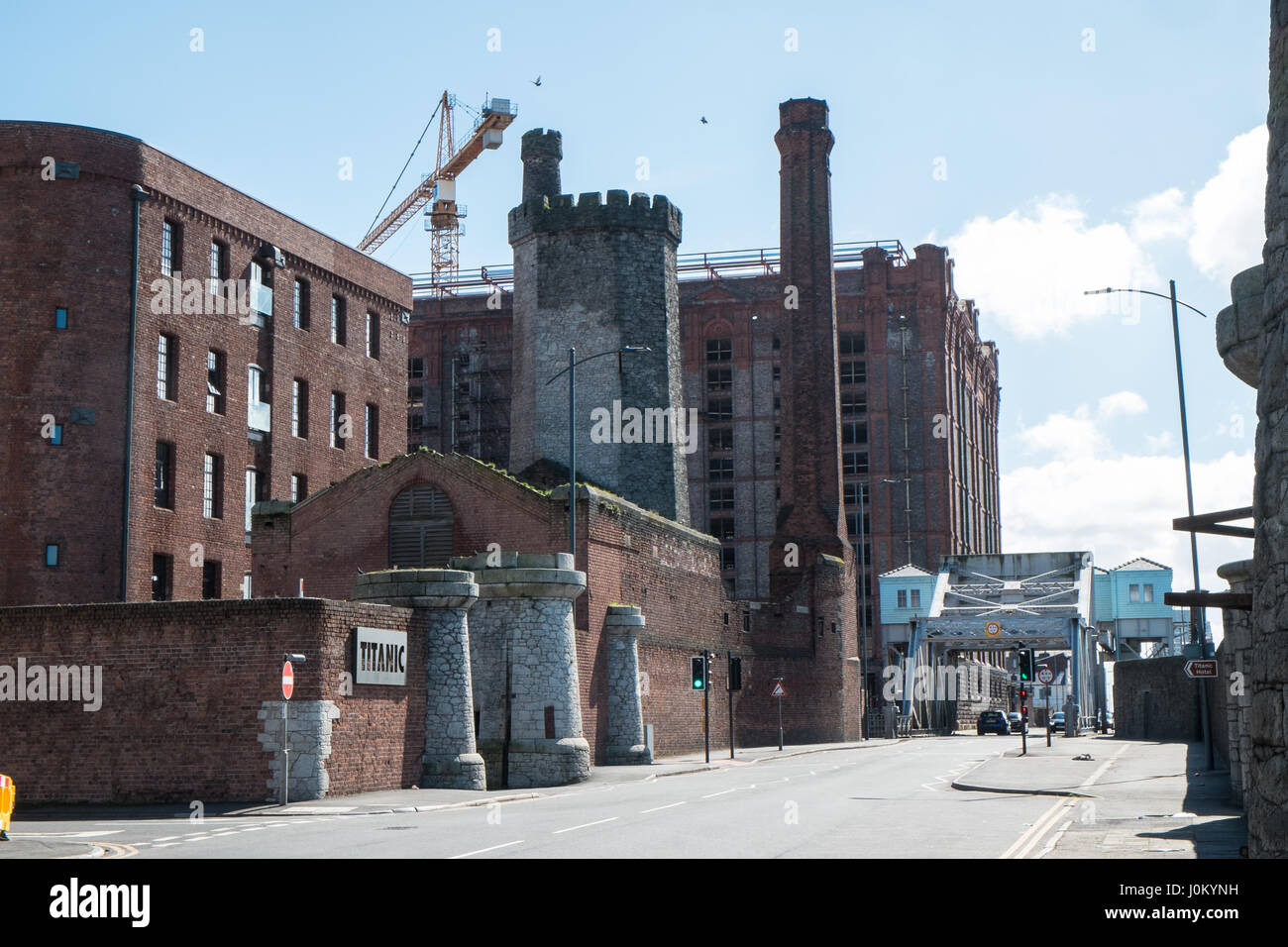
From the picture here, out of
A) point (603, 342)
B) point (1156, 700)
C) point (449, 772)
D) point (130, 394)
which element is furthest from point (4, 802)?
point (1156, 700)

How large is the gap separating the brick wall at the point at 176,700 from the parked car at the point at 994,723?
4956cm

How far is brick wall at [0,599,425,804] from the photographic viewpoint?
25281 mm

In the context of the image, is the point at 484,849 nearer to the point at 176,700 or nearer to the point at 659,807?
the point at 659,807

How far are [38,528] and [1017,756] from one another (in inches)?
1086

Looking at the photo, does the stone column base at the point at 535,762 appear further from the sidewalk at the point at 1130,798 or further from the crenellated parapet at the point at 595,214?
the crenellated parapet at the point at 595,214

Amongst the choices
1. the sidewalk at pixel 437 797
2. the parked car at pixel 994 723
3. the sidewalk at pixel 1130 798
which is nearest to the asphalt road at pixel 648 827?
the sidewalk at pixel 437 797

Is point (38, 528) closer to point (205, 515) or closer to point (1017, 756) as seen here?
point (205, 515)

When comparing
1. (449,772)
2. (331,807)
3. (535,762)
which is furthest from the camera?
(535,762)

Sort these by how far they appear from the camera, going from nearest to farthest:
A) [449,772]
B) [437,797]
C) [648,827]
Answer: [648,827] < [437,797] < [449,772]

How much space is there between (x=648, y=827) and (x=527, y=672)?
45.3ft

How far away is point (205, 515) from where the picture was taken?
146ft

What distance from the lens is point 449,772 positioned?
28.9 metres

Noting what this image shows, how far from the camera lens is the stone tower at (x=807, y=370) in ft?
202
